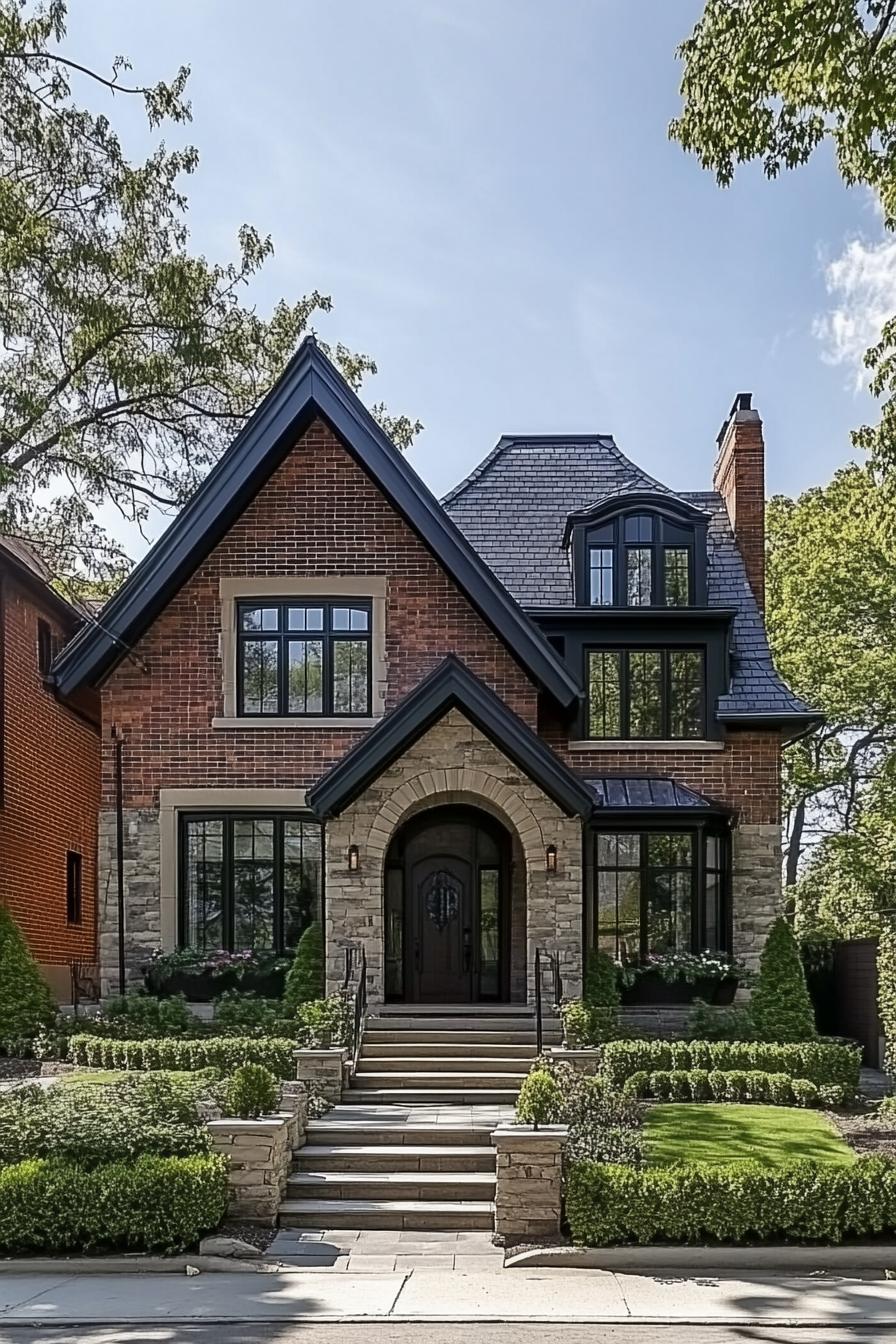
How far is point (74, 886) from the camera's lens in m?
24.6

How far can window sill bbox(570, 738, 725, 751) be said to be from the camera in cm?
1988

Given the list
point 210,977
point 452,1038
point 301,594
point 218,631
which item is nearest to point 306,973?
point 210,977

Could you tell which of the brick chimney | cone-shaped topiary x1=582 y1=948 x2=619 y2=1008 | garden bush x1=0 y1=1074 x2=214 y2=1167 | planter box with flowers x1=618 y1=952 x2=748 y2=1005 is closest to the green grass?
cone-shaped topiary x1=582 y1=948 x2=619 y2=1008

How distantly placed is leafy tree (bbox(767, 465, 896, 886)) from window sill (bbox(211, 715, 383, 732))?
12.2 meters

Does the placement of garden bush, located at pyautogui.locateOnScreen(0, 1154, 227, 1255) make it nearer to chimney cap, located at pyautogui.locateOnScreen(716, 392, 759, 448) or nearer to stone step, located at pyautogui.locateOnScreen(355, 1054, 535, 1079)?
stone step, located at pyautogui.locateOnScreen(355, 1054, 535, 1079)

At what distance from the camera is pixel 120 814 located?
1880 centimetres

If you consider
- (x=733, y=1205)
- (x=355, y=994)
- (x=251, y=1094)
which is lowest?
(x=733, y=1205)

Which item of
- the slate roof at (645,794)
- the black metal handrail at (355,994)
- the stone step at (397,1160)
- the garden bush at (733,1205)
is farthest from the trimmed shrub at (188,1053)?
the slate roof at (645,794)

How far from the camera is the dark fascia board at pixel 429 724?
1709 centimetres

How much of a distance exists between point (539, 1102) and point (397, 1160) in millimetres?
1938

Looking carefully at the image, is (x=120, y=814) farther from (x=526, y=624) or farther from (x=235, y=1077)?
(x=235, y=1077)

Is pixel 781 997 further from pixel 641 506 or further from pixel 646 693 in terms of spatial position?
pixel 641 506

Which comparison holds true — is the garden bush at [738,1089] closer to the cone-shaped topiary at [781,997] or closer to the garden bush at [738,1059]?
the garden bush at [738,1059]

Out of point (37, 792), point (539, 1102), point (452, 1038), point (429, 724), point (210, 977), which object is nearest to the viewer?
point (539, 1102)
